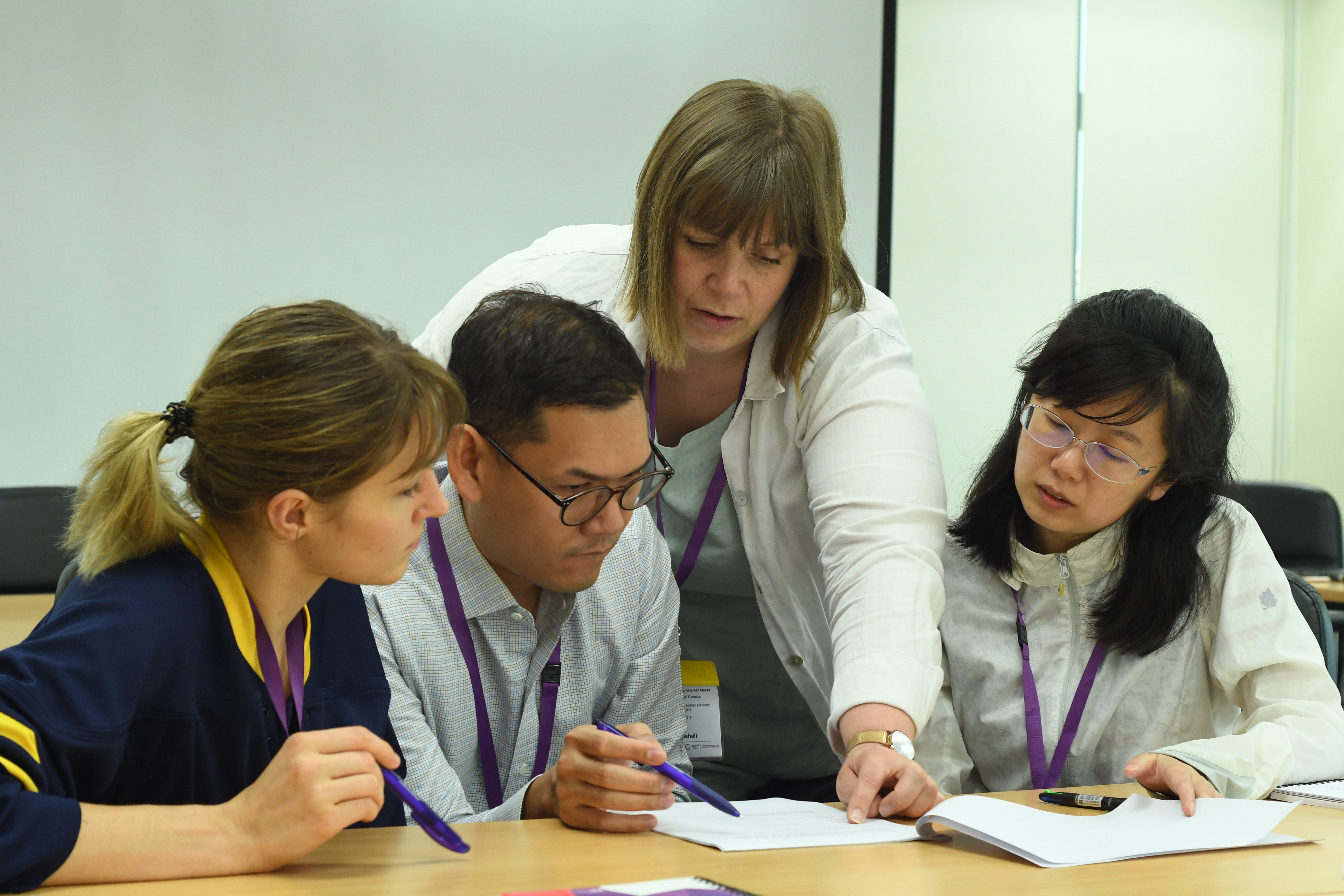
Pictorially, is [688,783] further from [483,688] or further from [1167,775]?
[1167,775]

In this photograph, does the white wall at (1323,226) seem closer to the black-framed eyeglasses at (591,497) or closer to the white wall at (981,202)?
the white wall at (981,202)

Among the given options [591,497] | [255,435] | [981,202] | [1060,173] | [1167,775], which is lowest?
[1167,775]

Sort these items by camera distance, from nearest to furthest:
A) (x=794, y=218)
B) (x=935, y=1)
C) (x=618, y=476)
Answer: (x=618, y=476), (x=794, y=218), (x=935, y=1)

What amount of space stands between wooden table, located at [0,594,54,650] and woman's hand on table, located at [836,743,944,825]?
1.50 metres

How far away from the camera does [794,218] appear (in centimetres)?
160

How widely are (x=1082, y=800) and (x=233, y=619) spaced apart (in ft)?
3.21

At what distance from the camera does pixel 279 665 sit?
3.84 ft

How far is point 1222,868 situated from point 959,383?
3659 millimetres

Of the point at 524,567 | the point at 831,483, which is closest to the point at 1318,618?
the point at 831,483

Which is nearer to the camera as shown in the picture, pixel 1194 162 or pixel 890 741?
pixel 890 741

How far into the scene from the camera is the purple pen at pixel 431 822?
0.99 metres

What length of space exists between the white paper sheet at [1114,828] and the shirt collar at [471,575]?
0.62 metres

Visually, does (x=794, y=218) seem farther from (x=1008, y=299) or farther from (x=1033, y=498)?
(x=1008, y=299)

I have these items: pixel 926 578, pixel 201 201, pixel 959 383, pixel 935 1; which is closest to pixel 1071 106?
pixel 935 1
